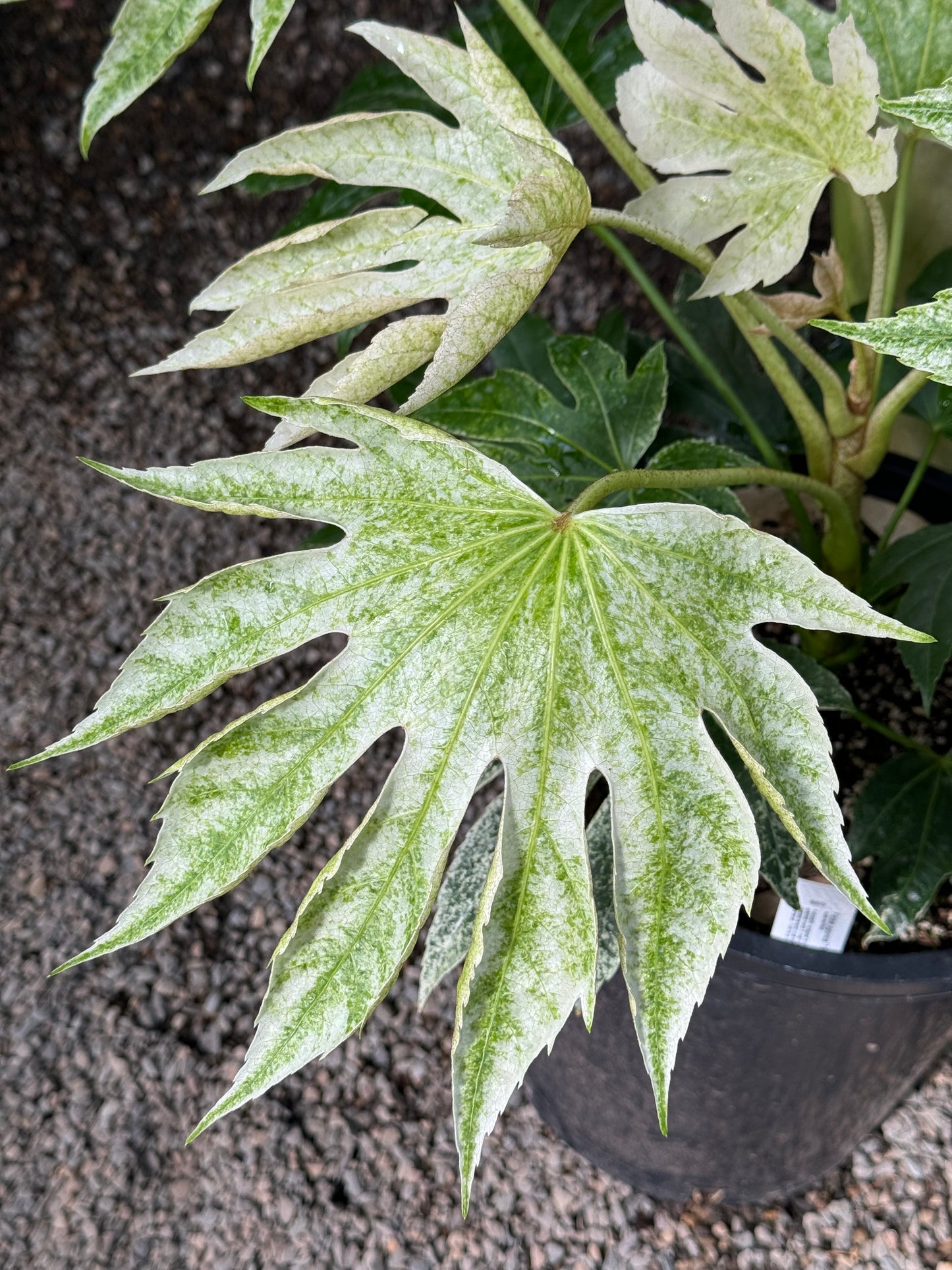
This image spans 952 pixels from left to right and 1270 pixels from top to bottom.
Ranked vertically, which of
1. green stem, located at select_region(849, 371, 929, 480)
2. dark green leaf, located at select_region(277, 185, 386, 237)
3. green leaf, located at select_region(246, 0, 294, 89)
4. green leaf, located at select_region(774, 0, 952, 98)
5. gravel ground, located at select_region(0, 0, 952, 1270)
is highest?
green leaf, located at select_region(774, 0, 952, 98)

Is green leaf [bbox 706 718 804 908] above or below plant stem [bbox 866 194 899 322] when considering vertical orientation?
below

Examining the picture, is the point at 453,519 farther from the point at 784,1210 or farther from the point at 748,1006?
the point at 784,1210

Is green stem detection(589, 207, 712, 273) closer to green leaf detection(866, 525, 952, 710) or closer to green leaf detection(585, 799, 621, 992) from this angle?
green leaf detection(866, 525, 952, 710)

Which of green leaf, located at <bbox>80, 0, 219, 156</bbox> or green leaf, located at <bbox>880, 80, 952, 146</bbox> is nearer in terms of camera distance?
green leaf, located at <bbox>880, 80, 952, 146</bbox>

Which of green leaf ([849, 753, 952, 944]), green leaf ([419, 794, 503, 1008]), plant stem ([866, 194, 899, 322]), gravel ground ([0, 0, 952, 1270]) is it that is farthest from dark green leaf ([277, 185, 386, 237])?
gravel ground ([0, 0, 952, 1270])

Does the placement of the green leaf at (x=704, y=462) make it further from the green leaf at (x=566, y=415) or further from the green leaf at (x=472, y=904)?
the green leaf at (x=472, y=904)

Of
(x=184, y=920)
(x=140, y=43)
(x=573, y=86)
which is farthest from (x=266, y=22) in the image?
(x=184, y=920)

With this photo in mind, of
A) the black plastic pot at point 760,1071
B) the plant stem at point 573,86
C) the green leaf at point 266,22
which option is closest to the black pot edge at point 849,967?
the black plastic pot at point 760,1071
